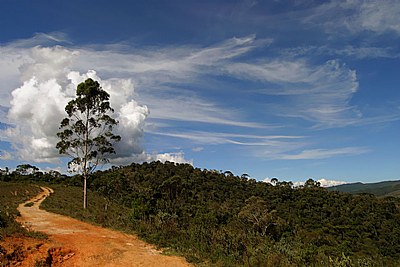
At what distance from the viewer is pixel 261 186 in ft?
308

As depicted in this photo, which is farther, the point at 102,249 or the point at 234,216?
the point at 234,216

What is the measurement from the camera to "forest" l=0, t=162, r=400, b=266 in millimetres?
10730

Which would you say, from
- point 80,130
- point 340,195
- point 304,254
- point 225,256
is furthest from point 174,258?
point 340,195

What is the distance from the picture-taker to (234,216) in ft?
174

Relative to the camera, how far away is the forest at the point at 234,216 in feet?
35.2

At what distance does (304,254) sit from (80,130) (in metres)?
19.1

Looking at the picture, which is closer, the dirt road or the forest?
the dirt road

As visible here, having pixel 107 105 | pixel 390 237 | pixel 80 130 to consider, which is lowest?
pixel 390 237

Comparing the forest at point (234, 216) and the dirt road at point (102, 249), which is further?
the forest at point (234, 216)

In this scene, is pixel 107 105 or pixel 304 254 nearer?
pixel 304 254

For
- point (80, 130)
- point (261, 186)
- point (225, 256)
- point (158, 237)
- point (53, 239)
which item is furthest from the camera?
point (261, 186)

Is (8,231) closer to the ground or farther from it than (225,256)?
farther from it

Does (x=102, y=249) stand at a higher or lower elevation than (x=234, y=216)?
higher

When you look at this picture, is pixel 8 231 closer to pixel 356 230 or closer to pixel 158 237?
pixel 158 237
